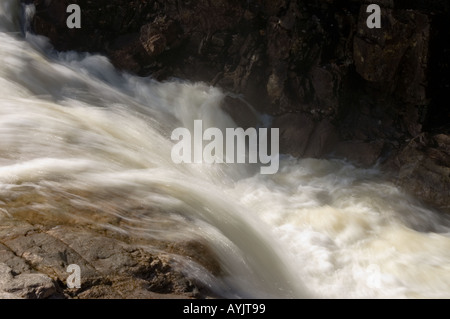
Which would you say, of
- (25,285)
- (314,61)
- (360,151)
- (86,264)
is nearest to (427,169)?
(360,151)

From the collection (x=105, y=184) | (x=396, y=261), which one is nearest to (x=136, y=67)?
(x=105, y=184)

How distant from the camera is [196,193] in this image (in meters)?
5.38

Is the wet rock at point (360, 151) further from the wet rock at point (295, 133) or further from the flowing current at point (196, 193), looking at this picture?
the wet rock at point (295, 133)

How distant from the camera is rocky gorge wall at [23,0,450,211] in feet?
26.8

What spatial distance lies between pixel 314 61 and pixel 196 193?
5188 millimetres

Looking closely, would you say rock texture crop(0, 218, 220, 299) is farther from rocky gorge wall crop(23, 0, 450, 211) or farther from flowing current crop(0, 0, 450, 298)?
rocky gorge wall crop(23, 0, 450, 211)

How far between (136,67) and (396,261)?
7308 millimetres

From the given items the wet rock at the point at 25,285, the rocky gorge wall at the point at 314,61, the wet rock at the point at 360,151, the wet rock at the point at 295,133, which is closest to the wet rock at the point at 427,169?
the rocky gorge wall at the point at 314,61

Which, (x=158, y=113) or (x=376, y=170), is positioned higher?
(x=158, y=113)

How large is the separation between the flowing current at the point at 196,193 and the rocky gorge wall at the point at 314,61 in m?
0.57

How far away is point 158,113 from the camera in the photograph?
9.02m

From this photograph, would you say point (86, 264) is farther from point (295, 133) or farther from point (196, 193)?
point (295, 133)

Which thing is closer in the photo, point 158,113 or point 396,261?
point 396,261

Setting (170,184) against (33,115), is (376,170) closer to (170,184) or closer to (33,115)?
(170,184)
